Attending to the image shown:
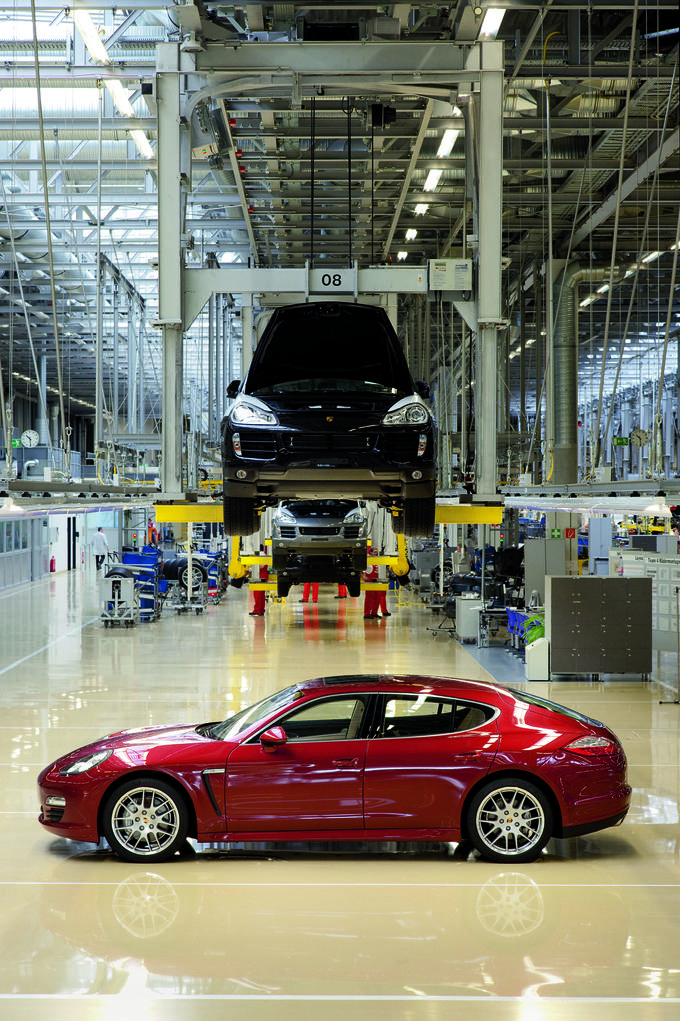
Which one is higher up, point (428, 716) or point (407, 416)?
point (407, 416)

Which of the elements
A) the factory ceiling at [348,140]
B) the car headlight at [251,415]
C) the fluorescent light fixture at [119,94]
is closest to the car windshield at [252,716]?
the car headlight at [251,415]

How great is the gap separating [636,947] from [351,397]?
12.3 ft

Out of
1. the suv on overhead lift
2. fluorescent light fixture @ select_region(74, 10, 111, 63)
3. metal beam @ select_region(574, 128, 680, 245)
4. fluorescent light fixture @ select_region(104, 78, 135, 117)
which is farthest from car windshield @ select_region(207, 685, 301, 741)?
fluorescent light fixture @ select_region(104, 78, 135, 117)

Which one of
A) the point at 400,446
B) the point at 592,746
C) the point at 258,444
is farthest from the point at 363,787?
the point at 258,444

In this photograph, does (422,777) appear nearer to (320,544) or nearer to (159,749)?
(159,749)

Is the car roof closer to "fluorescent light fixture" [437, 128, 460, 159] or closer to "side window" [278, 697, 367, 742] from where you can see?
"side window" [278, 697, 367, 742]

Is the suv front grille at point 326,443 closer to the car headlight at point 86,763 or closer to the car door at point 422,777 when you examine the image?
the car door at point 422,777

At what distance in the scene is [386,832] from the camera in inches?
246

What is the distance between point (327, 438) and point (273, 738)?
201 centimetres

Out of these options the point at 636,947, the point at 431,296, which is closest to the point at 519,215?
the point at 431,296

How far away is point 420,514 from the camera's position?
6.75 meters

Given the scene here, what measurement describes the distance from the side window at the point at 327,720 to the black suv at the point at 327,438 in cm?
133

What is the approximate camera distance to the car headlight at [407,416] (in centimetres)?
636

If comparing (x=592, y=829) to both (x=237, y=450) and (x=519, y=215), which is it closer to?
(x=237, y=450)
